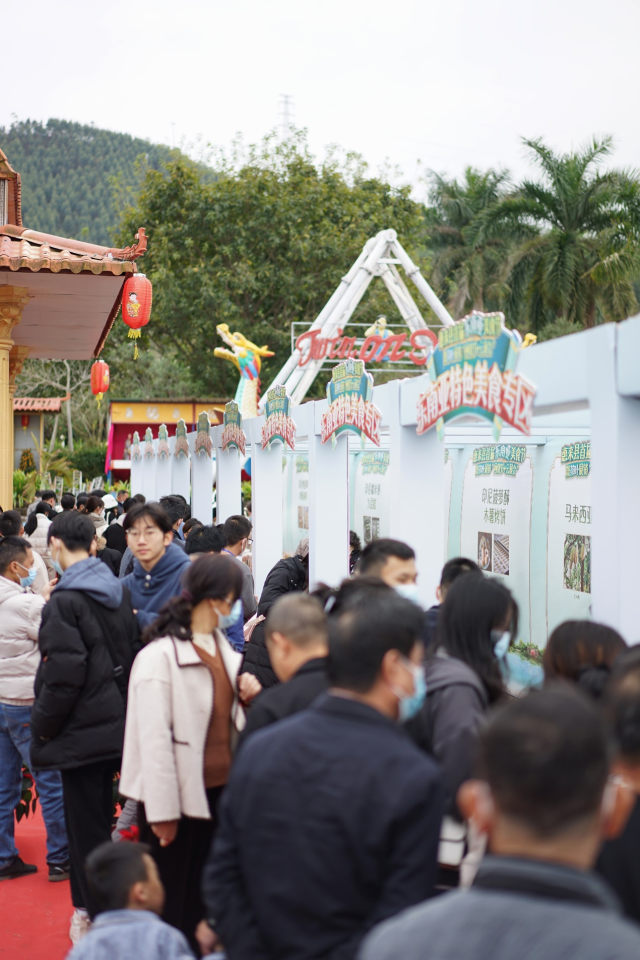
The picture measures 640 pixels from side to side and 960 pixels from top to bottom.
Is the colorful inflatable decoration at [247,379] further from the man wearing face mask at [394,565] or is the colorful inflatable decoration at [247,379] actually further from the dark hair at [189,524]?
the man wearing face mask at [394,565]

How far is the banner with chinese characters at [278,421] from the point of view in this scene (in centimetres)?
785

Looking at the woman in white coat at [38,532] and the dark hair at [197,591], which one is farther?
the woman in white coat at [38,532]

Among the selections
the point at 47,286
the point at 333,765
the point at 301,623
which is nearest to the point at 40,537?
the point at 47,286

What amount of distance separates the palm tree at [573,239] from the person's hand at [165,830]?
2574 cm

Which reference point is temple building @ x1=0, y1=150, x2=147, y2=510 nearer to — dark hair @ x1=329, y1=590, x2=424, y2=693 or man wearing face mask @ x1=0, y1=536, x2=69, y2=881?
man wearing face mask @ x1=0, y1=536, x2=69, y2=881

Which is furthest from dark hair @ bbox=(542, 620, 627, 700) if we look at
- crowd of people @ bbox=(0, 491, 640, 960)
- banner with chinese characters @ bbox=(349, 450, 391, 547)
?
banner with chinese characters @ bbox=(349, 450, 391, 547)

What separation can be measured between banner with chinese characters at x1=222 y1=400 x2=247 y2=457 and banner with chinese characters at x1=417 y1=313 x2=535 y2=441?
16.1 feet

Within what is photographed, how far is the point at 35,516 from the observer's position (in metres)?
8.20

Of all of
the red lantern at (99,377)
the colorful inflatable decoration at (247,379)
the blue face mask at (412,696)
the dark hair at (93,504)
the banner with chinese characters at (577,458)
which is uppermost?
the colorful inflatable decoration at (247,379)

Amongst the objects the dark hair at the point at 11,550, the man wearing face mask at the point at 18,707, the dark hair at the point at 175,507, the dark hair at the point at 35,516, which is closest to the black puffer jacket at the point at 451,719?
the man wearing face mask at the point at 18,707

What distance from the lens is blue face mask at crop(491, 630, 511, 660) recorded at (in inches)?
117

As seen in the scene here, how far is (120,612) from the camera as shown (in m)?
3.91

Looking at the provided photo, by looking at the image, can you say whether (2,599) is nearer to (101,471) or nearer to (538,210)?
(538,210)

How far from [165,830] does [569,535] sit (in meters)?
4.01
